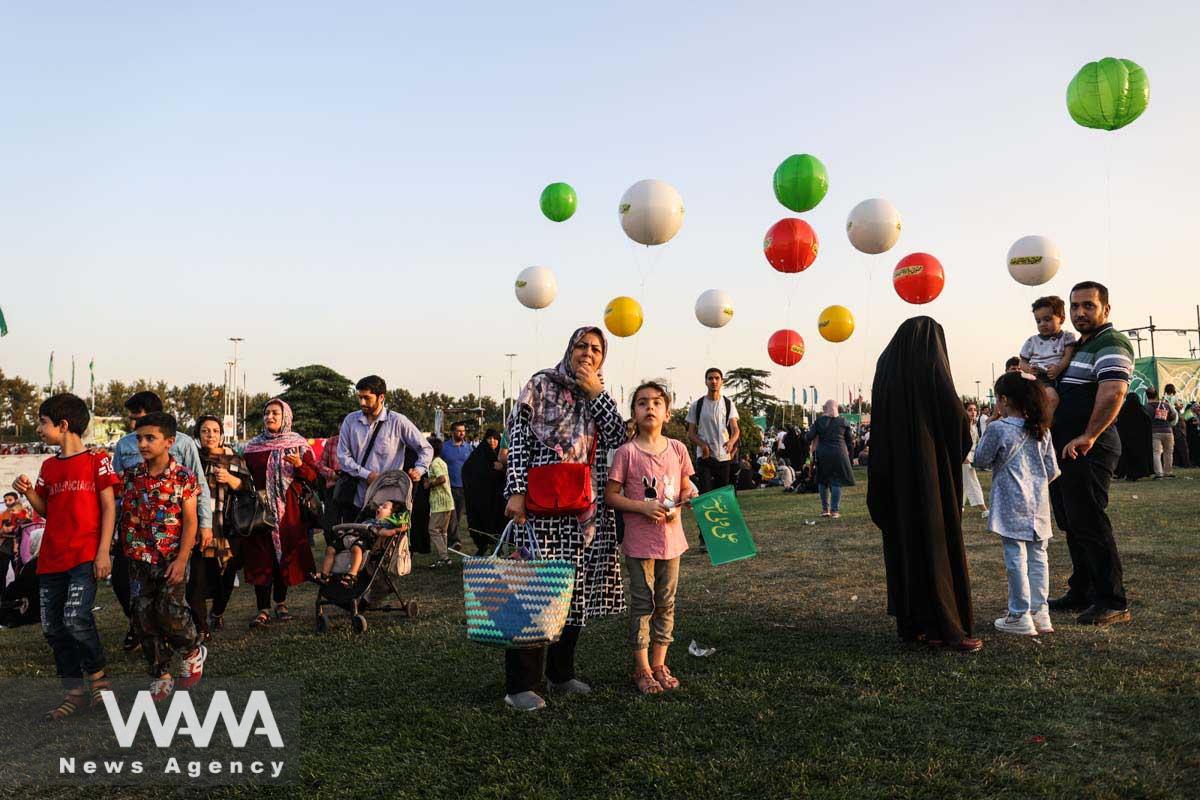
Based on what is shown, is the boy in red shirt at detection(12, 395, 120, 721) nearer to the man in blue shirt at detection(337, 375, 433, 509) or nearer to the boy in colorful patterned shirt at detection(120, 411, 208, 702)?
the boy in colorful patterned shirt at detection(120, 411, 208, 702)

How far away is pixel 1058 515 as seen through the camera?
227 inches

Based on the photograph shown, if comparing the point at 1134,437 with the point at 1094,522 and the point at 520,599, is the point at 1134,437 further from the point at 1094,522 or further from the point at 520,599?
the point at 520,599

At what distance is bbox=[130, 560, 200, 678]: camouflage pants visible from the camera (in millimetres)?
4680

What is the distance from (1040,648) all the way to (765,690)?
68.9 inches

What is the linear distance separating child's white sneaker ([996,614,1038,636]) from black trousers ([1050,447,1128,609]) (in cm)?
70

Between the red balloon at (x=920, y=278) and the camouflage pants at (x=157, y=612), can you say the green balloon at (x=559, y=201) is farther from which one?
the camouflage pants at (x=157, y=612)

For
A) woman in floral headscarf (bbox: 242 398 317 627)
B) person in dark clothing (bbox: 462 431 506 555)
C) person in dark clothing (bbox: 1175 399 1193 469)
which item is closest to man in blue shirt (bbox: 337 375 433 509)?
woman in floral headscarf (bbox: 242 398 317 627)

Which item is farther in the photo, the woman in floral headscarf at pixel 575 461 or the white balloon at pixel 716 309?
the white balloon at pixel 716 309

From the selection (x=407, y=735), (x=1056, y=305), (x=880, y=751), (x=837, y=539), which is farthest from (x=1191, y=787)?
(x=837, y=539)

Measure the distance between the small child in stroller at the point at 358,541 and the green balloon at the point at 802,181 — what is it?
8669 mm

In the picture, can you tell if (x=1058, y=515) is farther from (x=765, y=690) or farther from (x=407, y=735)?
(x=407, y=735)

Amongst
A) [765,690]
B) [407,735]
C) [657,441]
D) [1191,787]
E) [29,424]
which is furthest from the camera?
[29,424]

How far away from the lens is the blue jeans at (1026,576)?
4.89m
